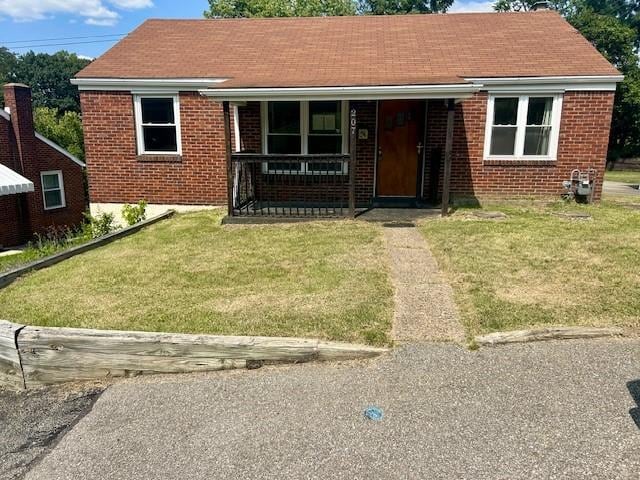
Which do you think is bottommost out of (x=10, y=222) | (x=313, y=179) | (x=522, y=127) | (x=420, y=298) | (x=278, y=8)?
(x=10, y=222)

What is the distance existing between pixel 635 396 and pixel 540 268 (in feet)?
9.54

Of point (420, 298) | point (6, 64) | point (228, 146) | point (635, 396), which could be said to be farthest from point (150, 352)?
point (6, 64)

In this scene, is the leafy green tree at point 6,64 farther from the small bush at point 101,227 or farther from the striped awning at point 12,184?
the small bush at point 101,227

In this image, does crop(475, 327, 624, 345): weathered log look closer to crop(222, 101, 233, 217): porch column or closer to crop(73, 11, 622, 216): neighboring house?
crop(73, 11, 622, 216): neighboring house

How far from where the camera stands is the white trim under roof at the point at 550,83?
32.6 feet

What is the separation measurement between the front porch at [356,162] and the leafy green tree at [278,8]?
26.0 metres

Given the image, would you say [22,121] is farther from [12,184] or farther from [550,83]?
[550,83]

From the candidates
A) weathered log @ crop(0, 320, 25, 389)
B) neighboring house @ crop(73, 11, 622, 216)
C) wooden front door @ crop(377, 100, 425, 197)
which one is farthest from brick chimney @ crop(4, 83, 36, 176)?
Answer: weathered log @ crop(0, 320, 25, 389)

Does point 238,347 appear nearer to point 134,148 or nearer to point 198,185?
point 198,185

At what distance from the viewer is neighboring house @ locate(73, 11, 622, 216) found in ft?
33.8

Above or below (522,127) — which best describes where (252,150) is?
below

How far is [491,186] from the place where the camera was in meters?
10.8

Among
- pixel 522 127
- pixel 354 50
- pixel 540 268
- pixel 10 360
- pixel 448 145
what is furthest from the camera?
pixel 354 50

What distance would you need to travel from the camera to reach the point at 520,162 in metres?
10.7
